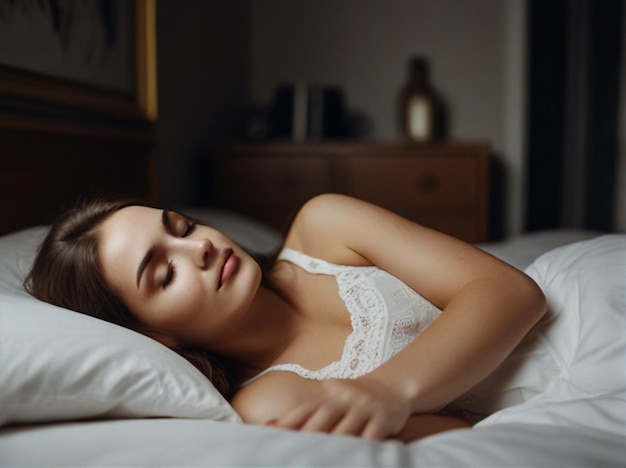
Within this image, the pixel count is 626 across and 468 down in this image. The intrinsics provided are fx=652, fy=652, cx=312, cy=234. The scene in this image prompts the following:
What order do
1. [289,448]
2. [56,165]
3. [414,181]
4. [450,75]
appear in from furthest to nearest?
[450,75] < [414,181] < [56,165] < [289,448]

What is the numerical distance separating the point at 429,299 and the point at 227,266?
306 mm

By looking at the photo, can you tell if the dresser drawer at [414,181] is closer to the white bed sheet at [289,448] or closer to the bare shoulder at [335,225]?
the bare shoulder at [335,225]

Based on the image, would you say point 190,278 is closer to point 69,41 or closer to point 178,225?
point 178,225

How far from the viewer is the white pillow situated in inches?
29.5

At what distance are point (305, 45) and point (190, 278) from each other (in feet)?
8.02

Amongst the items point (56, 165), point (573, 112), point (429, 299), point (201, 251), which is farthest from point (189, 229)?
point (573, 112)

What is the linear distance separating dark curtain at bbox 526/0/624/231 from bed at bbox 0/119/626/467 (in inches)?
71.3

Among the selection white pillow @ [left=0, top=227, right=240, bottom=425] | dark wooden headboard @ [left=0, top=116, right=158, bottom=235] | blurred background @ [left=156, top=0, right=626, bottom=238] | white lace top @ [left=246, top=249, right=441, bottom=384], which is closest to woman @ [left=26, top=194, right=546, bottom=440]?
white lace top @ [left=246, top=249, right=441, bottom=384]

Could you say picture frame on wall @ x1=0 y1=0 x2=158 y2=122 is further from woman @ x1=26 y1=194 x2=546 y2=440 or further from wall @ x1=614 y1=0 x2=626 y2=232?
wall @ x1=614 y1=0 x2=626 y2=232

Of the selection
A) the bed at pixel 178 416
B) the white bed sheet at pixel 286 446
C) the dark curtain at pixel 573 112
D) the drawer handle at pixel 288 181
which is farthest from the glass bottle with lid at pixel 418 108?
the white bed sheet at pixel 286 446

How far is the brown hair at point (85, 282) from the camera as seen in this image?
3.23 feet

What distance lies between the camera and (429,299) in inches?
38.7

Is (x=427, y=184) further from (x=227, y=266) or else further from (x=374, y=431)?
(x=374, y=431)

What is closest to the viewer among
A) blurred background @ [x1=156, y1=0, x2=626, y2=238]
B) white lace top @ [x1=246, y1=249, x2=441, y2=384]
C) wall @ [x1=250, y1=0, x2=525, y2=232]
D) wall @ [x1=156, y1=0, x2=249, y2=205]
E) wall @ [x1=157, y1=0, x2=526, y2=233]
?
white lace top @ [x1=246, y1=249, x2=441, y2=384]
